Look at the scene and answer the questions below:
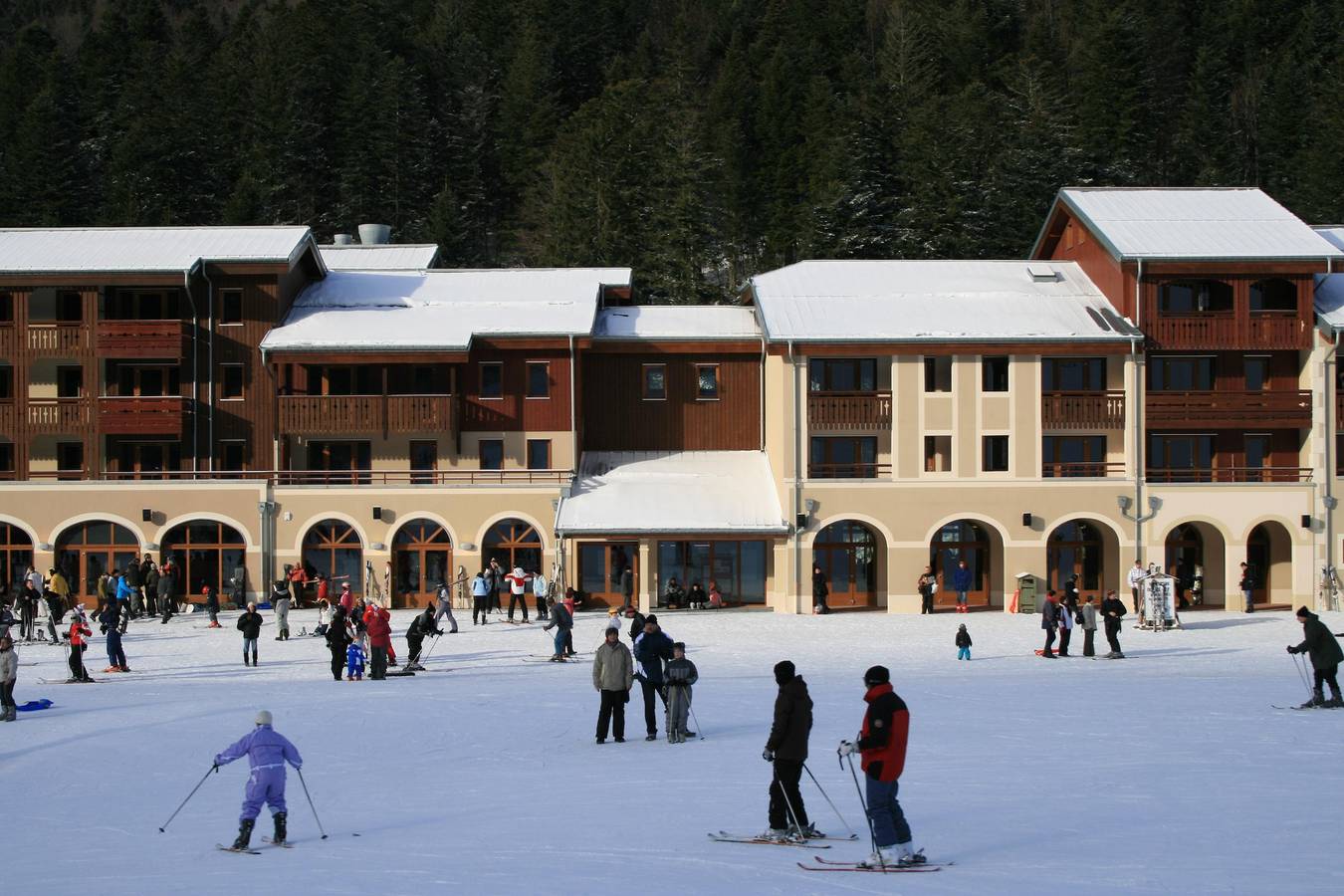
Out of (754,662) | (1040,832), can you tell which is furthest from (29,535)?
(1040,832)

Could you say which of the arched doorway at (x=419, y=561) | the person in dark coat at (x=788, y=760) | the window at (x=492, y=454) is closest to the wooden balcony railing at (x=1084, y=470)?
the window at (x=492, y=454)

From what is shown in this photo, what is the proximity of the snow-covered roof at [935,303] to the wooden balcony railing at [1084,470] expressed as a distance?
3.32m

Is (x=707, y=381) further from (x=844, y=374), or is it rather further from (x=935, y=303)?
(x=935, y=303)

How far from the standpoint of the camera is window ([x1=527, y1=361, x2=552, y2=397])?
42.7m

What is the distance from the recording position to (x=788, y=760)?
44.1 ft

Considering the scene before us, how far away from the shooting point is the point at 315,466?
42500mm

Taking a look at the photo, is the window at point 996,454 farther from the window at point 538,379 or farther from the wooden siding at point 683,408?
the window at point 538,379

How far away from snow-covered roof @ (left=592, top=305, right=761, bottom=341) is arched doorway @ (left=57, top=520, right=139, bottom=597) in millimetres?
13990

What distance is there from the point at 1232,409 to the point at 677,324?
51.2ft

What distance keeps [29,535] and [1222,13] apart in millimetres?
82163

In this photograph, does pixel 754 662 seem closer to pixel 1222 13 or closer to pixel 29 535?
pixel 29 535

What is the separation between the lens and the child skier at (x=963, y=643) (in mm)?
28312

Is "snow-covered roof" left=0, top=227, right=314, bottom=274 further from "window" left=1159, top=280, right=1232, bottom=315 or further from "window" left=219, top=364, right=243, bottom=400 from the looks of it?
"window" left=1159, top=280, right=1232, bottom=315

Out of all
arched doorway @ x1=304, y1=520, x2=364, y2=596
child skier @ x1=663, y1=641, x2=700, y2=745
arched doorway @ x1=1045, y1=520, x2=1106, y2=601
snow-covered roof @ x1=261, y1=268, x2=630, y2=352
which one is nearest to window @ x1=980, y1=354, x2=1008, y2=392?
arched doorway @ x1=1045, y1=520, x2=1106, y2=601
